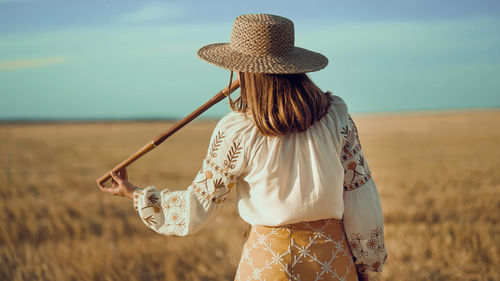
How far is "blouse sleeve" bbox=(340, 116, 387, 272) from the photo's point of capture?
202 cm

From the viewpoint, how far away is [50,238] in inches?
235

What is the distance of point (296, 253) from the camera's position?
1.90 meters

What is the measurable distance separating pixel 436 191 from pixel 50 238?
6.32m

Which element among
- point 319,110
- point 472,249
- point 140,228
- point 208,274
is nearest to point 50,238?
point 140,228

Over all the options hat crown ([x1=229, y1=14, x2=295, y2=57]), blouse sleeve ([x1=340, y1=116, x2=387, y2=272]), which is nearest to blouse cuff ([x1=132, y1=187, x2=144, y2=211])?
hat crown ([x1=229, y1=14, x2=295, y2=57])

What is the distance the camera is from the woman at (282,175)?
5.93 ft

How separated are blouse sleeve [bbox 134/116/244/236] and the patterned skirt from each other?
22cm

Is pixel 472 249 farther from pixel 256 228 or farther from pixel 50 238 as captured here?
pixel 50 238

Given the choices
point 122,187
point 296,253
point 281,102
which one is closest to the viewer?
point 281,102

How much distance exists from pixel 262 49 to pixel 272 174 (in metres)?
0.49

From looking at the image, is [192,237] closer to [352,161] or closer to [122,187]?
[122,187]

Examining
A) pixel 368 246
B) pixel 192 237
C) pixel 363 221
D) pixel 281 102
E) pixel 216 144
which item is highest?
pixel 281 102

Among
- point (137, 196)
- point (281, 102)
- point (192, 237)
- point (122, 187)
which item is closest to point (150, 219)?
point (137, 196)

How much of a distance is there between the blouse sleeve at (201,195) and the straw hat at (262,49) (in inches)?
10.2
